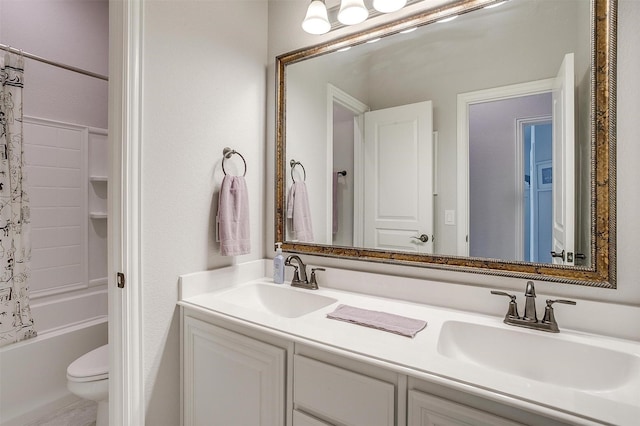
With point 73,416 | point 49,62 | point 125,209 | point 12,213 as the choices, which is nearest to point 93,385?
point 73,416

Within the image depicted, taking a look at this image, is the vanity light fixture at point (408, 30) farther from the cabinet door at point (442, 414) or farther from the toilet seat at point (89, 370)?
the toilet seat at point (89, 370)

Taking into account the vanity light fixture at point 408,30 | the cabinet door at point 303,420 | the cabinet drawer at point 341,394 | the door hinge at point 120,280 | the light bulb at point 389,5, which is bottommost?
the cabinet door at point 303,420

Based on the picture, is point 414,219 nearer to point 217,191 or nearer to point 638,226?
point 638,226

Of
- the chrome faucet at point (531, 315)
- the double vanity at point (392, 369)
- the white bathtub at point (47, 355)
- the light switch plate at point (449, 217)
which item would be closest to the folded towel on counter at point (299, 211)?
the double vanity at point (392, 369)

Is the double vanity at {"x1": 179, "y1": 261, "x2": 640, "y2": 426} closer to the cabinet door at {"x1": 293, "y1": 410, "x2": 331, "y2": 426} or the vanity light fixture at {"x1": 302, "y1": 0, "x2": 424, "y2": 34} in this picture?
the cabinet door at {"x1": 293, "y1": 410, "x2": 331, "y2": 426}

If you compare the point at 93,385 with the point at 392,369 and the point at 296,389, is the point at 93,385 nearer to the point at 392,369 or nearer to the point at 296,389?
the point at 296,389

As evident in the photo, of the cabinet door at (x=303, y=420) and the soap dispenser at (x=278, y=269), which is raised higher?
the soap dispenser at (x=278, y=269)

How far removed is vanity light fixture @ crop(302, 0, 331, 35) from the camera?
1436 millimetres

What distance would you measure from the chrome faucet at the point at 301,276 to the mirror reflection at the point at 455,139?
0.14 m

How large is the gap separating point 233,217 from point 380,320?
84 cm

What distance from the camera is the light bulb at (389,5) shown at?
1275mm

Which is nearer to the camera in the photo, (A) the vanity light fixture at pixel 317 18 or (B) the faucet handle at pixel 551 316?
(B) the faucet handle at pixel 551 316

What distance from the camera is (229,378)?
1.21 meters

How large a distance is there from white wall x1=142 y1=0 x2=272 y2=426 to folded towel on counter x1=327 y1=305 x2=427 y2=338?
722 mm
